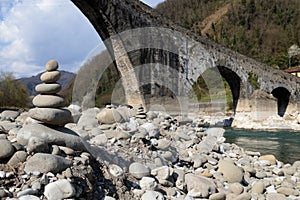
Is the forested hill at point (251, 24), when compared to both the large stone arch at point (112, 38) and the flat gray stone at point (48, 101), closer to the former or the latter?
the large stone arch at point (112, 38)

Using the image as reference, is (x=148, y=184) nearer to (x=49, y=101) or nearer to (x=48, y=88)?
(x=49, y=101)

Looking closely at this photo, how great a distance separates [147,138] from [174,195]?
1.48m

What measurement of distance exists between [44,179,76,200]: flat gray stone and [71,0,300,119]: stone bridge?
1049 cm

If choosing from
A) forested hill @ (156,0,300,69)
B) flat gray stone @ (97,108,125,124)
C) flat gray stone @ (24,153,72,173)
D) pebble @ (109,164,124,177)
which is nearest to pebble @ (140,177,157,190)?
pebble @ (109,164,124,177)

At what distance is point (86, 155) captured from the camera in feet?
11.5

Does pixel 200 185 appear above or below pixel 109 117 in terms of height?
below

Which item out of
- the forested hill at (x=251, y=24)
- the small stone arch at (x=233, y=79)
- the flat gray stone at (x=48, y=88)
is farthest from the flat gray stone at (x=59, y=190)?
the forested hill at (x=251, y=24)

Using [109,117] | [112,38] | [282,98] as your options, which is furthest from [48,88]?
[282,98]

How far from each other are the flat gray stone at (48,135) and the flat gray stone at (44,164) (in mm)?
267

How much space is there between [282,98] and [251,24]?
44.3 m

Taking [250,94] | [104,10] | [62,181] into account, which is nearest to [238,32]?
[250,94]

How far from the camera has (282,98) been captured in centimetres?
2558

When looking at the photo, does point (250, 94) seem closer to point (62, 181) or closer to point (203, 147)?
point (203, 147)

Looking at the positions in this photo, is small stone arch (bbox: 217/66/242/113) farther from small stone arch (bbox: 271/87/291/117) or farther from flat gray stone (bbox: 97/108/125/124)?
flat gray stone (bbox: 97/108/125/124)
